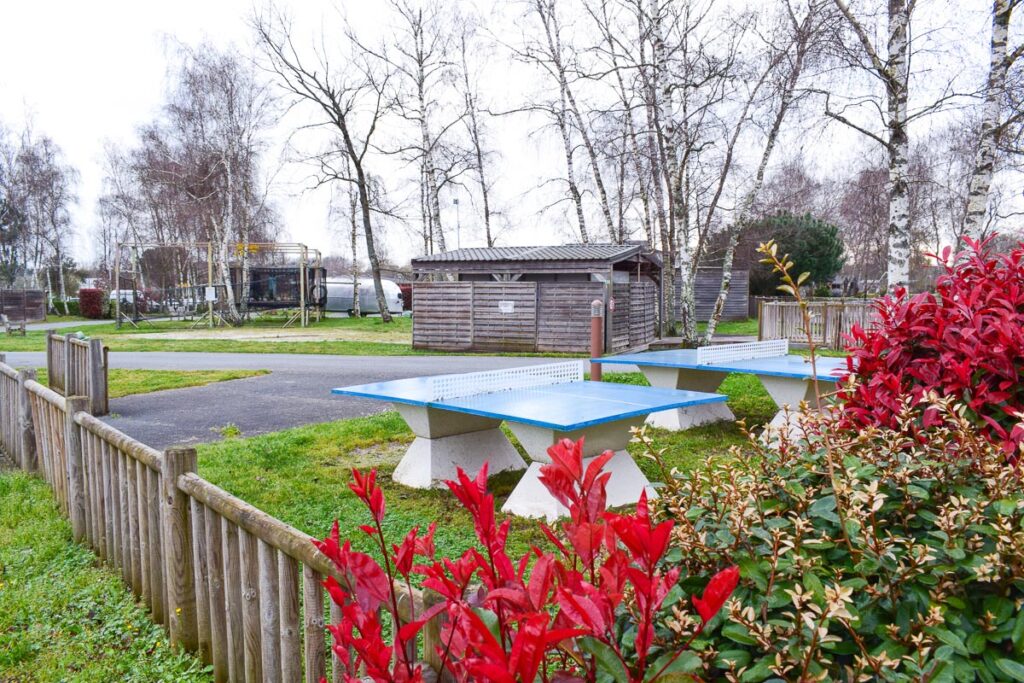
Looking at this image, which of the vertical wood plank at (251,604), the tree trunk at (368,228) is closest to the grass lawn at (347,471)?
the vertical wood plank at (251,604)

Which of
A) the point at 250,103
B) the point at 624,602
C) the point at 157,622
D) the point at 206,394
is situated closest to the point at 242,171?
the point at 250,103

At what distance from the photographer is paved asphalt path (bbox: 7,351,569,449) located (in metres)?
8.43

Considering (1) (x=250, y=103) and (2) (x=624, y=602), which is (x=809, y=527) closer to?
(2) (x=624, y=602)

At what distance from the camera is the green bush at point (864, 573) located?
124 centimetres

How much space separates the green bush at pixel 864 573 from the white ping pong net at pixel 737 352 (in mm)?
6367

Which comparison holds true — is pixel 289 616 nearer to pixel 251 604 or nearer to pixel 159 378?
pixel 251 604

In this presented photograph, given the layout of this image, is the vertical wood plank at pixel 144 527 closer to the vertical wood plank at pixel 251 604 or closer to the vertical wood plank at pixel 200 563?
the vertical wood plank at pixel 200 563

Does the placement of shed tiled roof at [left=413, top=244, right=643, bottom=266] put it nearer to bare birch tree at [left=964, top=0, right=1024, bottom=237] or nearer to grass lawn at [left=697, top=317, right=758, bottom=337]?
grass lawn at [left=697, top=317, right=758, bottom=337]

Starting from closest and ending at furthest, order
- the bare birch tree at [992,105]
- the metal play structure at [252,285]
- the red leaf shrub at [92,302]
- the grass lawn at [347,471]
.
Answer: the grass lawn at [347,471]
the bare birch tree at [992,105]
the metal play structure at [252,285]
the red leaf shrub at [92,302]

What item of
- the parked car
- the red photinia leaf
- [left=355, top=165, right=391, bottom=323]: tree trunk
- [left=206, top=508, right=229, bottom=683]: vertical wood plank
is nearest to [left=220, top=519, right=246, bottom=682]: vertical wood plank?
[left=206, top=508, right=229, bottom=683]: vertical wood plank

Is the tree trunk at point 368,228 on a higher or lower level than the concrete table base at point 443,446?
higher

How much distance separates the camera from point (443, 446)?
601 centimetres

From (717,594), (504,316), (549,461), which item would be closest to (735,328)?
(504,316)

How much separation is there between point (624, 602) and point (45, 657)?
3.18 metres
